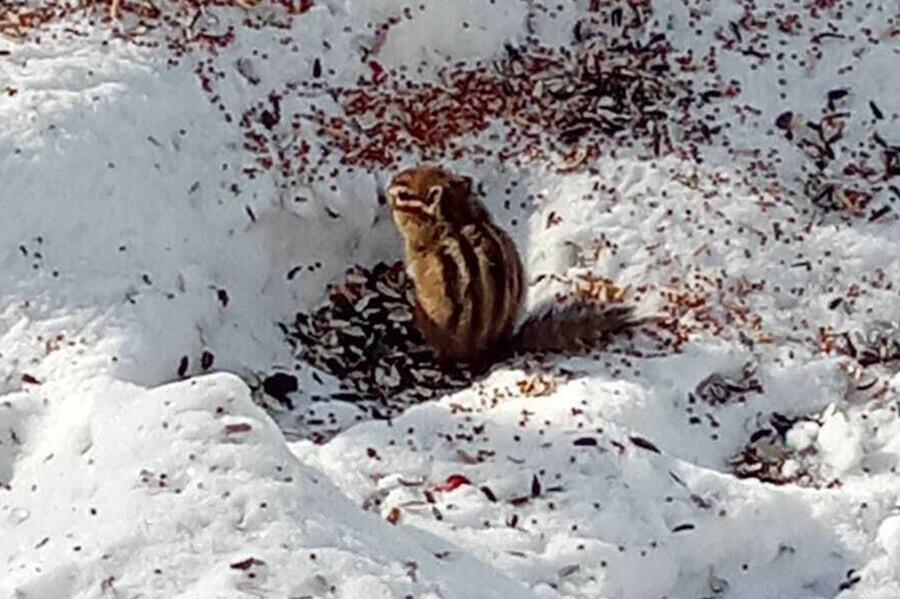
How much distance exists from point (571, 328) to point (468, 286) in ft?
1.15

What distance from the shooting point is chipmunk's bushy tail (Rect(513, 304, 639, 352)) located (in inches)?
215

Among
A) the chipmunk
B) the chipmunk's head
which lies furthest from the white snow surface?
the chipmunk's head

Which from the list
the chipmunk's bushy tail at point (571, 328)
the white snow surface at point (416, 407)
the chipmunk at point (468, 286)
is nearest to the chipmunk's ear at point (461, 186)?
the chipmunk at point (468, 286)

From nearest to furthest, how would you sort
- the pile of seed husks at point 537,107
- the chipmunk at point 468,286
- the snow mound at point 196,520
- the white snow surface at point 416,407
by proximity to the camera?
the snow mound at point 196,520 < the white snow surface at point 416,407 < the chipmunk at point 468,286 < the pile of seed husks at point 537,107

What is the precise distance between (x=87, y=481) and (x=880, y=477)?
2.27m

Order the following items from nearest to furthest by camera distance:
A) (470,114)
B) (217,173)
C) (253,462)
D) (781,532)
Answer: (253,462)
(781,532)
(217,173)
(470,114)

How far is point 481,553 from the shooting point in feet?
14.6

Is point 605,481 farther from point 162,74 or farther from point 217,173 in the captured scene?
point 162,74

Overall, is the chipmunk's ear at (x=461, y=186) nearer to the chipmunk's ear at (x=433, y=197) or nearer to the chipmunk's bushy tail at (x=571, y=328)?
the chipmunk's ear at (x=433, y=197)

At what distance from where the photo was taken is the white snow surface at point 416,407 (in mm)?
4191

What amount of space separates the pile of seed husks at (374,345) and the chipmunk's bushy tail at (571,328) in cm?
24

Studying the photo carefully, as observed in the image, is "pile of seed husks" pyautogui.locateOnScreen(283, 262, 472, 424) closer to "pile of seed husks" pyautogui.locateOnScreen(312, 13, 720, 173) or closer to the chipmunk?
the chipmunk

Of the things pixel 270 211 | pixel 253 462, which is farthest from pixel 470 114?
pixel 253 462

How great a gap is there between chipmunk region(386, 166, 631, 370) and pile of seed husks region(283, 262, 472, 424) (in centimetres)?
9
